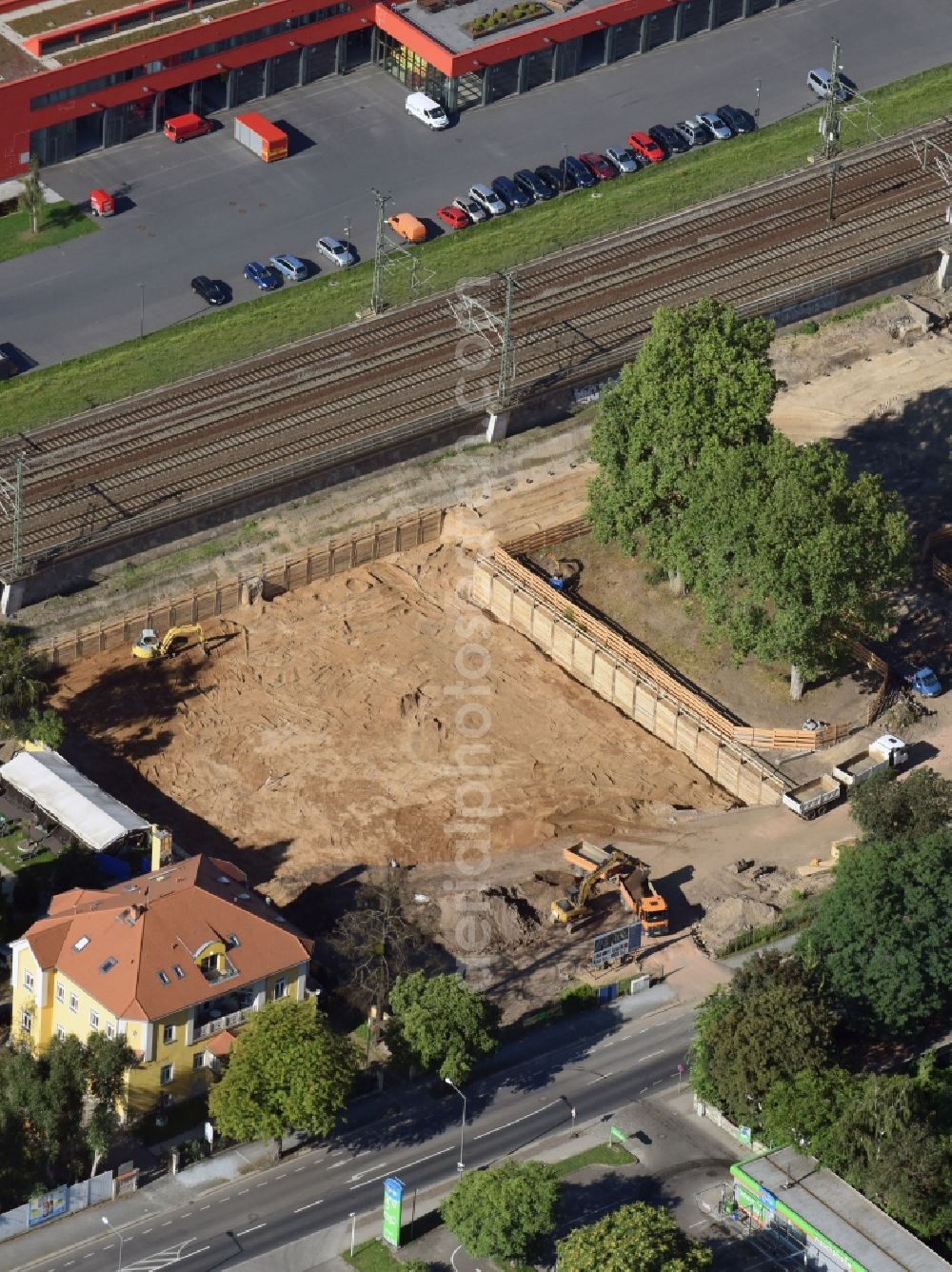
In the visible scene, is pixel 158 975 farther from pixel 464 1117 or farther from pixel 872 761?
pixel 872 761

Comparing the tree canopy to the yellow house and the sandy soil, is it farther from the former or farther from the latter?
the yellow house

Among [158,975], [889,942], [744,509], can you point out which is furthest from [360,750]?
[889,942]

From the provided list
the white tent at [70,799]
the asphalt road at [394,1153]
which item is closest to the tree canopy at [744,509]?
the asphalt road at [394,1153]

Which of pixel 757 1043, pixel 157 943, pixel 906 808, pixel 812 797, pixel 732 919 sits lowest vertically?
pixel 757 1043

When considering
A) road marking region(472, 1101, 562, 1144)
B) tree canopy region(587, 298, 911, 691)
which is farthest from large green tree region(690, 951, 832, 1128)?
tree canopy region(587, 298, 911, 691)

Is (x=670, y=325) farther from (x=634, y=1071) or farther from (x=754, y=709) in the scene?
(x=634, y=1071)

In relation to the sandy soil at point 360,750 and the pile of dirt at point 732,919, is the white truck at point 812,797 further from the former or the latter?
the pile of dirt at point 732,919

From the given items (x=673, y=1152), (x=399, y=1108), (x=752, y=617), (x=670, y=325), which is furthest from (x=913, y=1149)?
(x=670, y=325)
